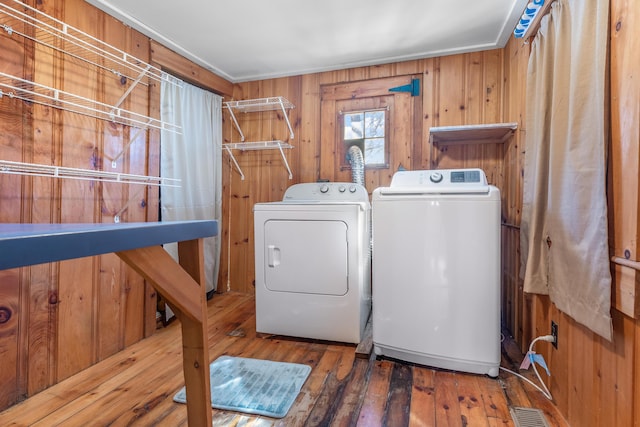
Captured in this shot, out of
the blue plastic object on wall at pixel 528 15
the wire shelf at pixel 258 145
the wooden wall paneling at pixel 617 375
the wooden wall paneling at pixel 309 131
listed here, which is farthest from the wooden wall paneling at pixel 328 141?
the wooden wall paneling at pixel 617 375

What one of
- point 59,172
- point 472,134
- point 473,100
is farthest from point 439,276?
point 59,172

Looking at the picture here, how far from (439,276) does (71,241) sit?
160 centimetres

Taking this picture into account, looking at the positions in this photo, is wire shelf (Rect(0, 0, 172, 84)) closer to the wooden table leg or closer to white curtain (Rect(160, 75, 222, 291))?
white curtain (Rect(160, 75, 222, 291))

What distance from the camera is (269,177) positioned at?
3039 mm

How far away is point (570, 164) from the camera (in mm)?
1238

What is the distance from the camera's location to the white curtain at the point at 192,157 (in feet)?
8.01

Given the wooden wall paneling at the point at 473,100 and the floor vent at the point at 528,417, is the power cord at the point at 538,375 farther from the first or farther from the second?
the wooden wall paneling at the point at 473,100

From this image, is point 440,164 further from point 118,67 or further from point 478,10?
point 118,67

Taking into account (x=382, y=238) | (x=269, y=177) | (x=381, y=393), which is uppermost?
(x=269, y=177)

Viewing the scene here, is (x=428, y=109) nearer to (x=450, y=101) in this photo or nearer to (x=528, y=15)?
(x=450, y=101)

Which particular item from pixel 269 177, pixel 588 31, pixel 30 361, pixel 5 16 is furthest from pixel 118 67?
pixel 588 31

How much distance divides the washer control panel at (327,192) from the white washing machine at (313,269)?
1.14 ft

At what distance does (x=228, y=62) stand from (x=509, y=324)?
3.01 metres

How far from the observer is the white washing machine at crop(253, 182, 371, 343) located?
6.61 feet
